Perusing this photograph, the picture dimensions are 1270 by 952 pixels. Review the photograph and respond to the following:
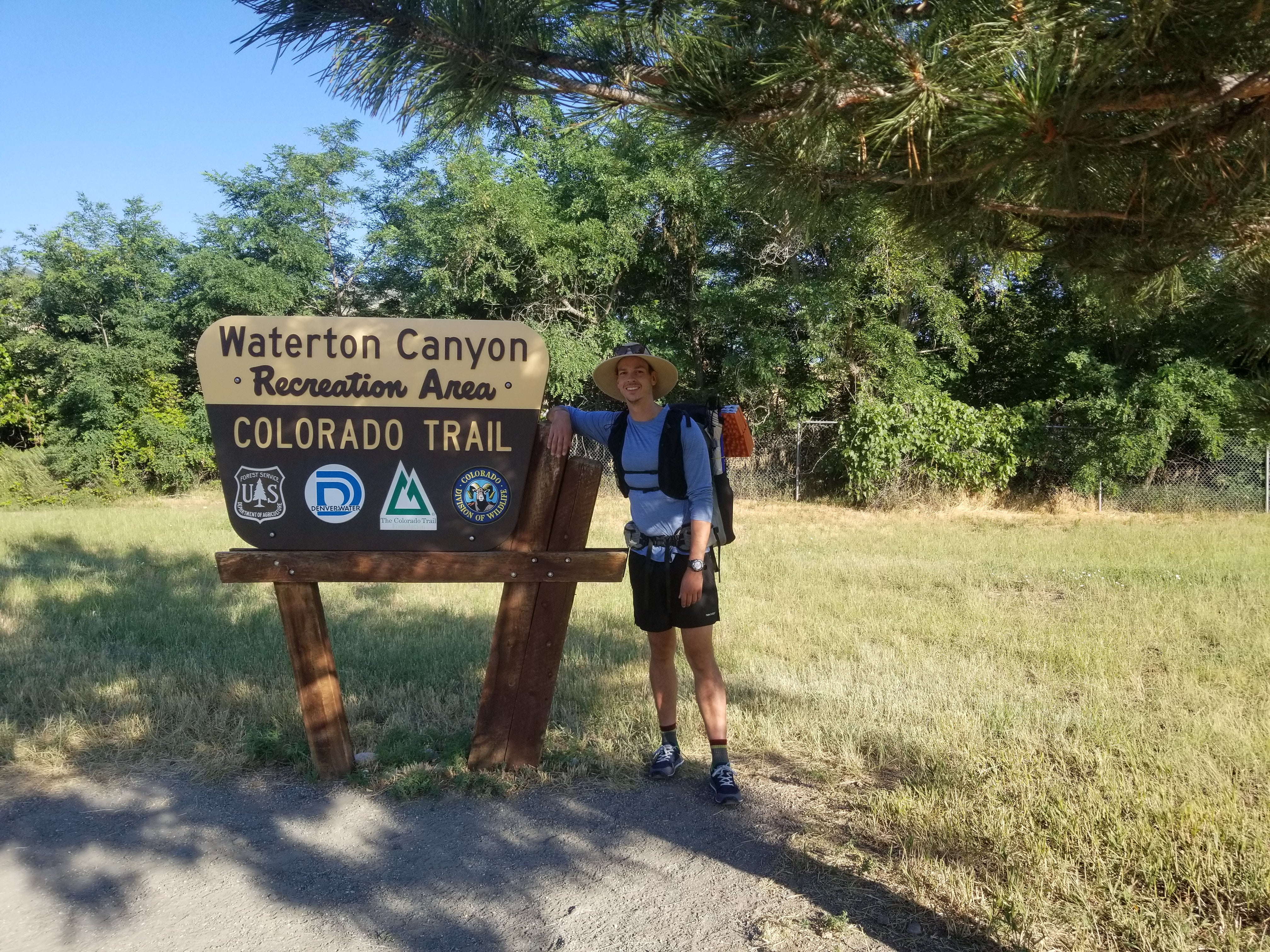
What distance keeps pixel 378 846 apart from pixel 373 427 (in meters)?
1.74

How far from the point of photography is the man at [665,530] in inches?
160

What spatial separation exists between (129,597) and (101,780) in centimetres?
497

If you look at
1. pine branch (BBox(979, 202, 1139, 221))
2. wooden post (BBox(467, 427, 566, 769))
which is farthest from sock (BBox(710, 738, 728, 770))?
pine branch (BBox(979, 202, 1139, 221))

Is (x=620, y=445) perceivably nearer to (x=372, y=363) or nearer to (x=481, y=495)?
(x=481, y=495)

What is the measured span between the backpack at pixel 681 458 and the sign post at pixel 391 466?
24cm

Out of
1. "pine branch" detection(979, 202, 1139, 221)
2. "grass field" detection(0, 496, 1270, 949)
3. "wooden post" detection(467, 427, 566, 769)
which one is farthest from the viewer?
"wooden post" detection(467, 427, 566, 769)

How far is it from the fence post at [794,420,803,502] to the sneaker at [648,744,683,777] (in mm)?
15659

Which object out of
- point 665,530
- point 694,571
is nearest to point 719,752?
point 694,571

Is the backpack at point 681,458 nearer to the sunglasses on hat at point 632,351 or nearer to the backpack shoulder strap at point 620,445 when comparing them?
the backpack shoulder strap at point 620,445

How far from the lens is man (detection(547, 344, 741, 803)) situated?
4066mm

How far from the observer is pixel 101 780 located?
4.52 meters

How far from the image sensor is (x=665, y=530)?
4.16m

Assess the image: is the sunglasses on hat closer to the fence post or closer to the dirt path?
the dirt path

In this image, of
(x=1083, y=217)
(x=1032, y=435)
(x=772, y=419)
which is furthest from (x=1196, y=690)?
(x=772, y=419)
